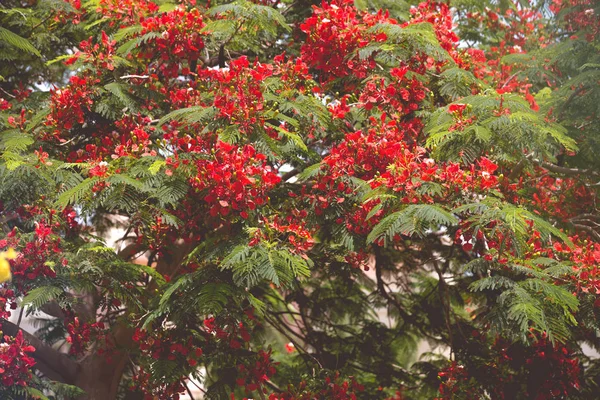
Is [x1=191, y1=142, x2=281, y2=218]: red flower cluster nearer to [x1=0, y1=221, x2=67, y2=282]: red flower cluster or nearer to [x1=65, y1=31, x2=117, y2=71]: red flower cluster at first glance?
[x1=0, y1=221, x2=67, y2=282]: red flower cluster

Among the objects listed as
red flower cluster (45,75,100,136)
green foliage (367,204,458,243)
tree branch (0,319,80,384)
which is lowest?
green foliage (367,204,458,243)

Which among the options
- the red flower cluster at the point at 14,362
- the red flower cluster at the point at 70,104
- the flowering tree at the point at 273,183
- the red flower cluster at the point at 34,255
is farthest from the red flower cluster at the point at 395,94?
the red flower cluster at the point at 14,362

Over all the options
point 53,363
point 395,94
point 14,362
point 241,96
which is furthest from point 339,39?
point 53,363

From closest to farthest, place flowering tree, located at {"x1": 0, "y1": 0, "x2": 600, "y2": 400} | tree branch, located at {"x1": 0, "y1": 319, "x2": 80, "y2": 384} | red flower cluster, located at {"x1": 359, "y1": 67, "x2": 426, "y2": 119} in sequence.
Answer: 1. flowering tree, located at {"x1": 0, "y1": 0, "x2": 600, "y2": 400}
2. red flower cluster, located at {"x1": 359, "y1": 67, "x2": 426, "y2": 119}
3. tree branch, located at {"x1": 0, "y1": 319, "x2": 80, "y2": 384}

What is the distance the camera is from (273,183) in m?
3.95

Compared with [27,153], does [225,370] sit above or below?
below

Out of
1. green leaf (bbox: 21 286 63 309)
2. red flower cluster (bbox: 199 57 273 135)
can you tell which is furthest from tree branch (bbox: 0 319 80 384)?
red flower cluster (bbox: 199 57 273 135)

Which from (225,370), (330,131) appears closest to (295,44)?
(330,131)

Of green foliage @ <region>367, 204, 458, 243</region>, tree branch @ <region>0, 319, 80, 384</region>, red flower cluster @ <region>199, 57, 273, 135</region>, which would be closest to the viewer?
green foliage @ <region>367, 204, 458, 243</region>

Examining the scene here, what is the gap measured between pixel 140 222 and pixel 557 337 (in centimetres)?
250

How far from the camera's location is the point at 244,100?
4.11m

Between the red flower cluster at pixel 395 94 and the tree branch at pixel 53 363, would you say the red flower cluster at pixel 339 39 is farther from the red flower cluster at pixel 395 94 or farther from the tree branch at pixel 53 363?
the tree branch at pixel 53 363

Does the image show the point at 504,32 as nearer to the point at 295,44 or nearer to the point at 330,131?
the point at 295,44

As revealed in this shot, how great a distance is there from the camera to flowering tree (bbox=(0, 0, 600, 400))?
3961mm
